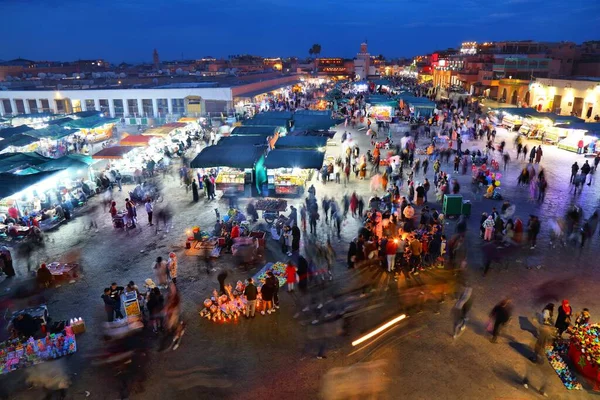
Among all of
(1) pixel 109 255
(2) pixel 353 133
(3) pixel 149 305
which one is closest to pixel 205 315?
(3) pixel 149 305

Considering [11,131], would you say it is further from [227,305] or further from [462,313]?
[462,313]

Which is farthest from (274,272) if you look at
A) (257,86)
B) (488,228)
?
(257,86)

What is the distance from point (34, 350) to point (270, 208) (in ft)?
26.6

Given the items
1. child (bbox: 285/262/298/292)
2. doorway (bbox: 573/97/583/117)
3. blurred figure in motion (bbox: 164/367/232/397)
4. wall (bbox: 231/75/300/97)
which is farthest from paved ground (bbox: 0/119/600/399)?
wall (bbox: 231/75/300/97)

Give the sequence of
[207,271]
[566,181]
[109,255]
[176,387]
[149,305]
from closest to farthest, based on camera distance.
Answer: [176,387] < [149,305] < [207,271] < [109,255] < [566,181]

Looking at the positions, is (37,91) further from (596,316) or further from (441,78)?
(441,78)

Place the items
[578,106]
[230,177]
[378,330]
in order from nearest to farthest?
[378,330]
[230,177]
[578,106]

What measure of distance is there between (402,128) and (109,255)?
86.0ft

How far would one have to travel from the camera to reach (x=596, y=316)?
8391mm

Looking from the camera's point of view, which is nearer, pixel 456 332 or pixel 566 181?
pixel 456 332

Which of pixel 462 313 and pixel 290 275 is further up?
pixel 290 275

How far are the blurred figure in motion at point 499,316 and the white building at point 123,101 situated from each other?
1345 inches

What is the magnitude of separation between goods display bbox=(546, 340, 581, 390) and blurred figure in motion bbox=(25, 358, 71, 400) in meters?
8.46

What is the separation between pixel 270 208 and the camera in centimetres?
1420
